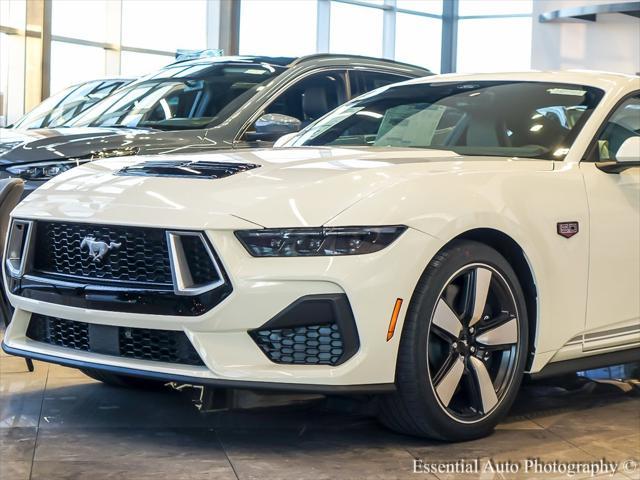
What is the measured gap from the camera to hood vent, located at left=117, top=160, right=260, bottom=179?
369cm

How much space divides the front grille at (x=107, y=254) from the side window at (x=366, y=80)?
3913 mm

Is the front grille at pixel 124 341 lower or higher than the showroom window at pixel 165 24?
lower

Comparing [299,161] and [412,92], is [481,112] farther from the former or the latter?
[299,161]

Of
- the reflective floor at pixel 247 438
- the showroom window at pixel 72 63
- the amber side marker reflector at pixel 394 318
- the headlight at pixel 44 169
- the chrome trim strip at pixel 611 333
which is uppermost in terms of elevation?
the showroom window at pixel 72 63

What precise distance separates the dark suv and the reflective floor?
1910mm

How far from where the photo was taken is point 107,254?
3.59 meters

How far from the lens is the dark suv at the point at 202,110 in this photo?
20.0ft

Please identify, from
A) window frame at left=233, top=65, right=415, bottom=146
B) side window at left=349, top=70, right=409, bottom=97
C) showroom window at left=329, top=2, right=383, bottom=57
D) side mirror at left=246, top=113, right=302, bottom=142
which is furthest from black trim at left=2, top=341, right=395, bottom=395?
showroom window at left=329, top=2, right=383, bottom=57

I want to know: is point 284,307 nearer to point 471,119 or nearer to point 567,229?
point 567,229

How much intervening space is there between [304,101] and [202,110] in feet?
2.27

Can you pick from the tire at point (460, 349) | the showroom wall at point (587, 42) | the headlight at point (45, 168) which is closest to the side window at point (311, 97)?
the headlight at point (45, 168)

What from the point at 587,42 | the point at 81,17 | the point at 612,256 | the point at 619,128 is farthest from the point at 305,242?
the point at 587,42

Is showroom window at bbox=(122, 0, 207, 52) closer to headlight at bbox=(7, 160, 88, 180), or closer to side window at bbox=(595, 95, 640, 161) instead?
headlight at bbox=(7, 160, 88, 180)

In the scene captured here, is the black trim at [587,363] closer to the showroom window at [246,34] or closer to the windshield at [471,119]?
the windshield at [471,119]
